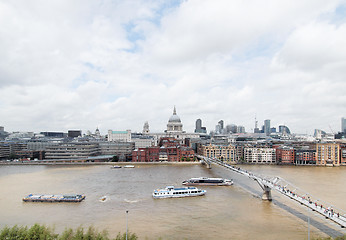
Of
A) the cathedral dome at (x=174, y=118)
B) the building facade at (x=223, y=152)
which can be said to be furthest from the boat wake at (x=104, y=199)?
the cathedral dome at (x=174, y=118)

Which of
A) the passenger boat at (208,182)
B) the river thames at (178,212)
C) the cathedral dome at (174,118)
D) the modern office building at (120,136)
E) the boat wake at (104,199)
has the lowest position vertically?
the river thames at (178,212)

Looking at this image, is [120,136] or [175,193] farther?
[120,136]

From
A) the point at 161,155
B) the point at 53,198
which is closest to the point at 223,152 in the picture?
the point at 161,155

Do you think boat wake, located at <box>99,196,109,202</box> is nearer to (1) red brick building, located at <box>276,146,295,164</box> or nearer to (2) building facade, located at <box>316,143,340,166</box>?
(1) red brick building, located at <box>276,146,295,164</box>

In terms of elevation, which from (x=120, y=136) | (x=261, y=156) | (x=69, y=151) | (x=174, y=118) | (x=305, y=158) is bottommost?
(x=305, y=158)

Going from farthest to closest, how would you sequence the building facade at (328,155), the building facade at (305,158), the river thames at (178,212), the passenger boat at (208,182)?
1. the building facade at (305,158)
2. the building facade at (328,155)
3. the passenger boat at (208,182)
4. the river thames at (178,212)

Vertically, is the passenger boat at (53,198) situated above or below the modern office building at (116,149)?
below

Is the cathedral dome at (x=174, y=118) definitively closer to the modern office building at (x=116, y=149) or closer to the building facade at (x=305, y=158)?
the modern office building at (x=116, y=149)

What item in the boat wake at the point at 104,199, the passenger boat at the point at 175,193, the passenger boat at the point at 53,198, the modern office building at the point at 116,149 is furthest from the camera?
the modern office building at the point at 116,149

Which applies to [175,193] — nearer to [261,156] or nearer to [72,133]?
[261,156]

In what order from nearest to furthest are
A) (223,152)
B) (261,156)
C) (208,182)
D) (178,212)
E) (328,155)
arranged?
(178,212), (208,182), (328,155), (261,156), (223,152)

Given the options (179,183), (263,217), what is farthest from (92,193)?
(263,217)

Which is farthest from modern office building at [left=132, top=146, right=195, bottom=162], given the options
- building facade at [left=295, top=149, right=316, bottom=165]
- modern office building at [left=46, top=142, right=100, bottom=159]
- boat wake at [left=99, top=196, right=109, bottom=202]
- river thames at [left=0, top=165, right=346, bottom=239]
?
boat wake at [left=99, top=196, right=109, bottom=202]

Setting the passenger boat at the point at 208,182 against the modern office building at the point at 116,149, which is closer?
the passenger boat at the point at 208,182
